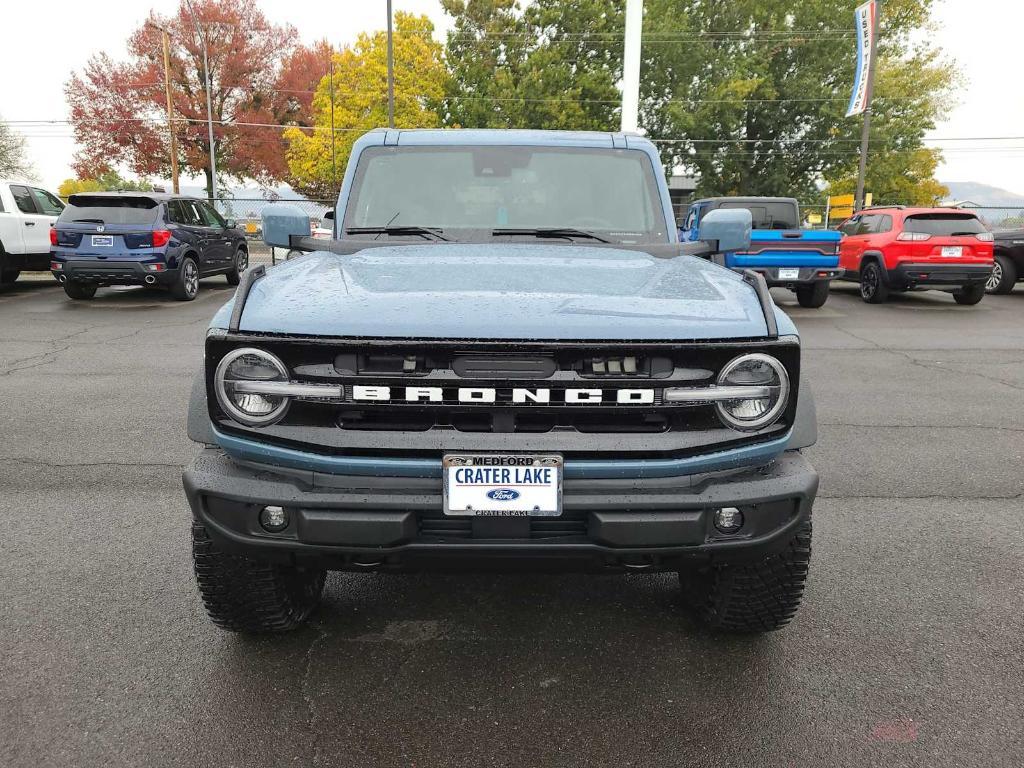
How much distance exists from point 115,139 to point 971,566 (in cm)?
5028

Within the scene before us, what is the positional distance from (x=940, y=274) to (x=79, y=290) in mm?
14568

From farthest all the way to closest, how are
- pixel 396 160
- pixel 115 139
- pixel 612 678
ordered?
pixel 115 139, pixel 396 160, pixel 612 678

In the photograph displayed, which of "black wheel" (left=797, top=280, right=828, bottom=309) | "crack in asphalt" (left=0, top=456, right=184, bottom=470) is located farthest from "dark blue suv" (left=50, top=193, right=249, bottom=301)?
"black wheel" (left=797, top=280, right=828, bottom=309)

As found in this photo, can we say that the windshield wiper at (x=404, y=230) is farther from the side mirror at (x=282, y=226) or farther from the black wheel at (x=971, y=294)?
the black wheel at (x=971, y=294)

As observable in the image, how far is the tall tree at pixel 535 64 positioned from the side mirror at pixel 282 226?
37615mm

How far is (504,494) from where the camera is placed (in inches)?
84.8

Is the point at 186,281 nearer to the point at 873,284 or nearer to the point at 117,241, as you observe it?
the point at 117,241

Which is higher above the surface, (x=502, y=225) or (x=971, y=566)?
(x=502, y=225)

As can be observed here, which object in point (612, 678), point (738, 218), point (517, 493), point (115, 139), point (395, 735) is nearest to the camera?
point (517, 493)

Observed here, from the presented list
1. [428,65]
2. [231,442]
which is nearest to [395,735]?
[231,442]

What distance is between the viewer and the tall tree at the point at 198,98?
147 feet

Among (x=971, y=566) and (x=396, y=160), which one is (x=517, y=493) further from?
(x=971, y=566)

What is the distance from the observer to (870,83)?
2291cm

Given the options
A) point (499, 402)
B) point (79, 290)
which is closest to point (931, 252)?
point (499, 402)
